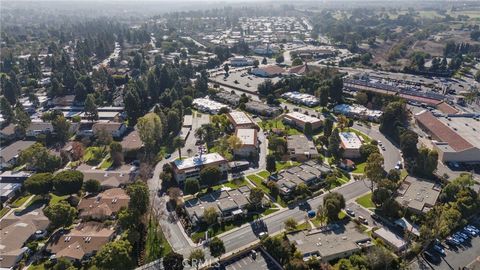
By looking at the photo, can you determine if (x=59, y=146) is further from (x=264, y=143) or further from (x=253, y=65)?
(x=253, y=65)

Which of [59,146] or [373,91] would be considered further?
[373,91]

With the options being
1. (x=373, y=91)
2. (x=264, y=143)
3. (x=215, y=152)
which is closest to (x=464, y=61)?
(x=373, y=91)

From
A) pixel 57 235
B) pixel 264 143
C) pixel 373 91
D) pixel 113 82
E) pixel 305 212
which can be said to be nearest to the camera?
pixel 57 235

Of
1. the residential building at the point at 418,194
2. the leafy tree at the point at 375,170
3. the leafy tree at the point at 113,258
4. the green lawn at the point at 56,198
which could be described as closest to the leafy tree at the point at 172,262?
the leafy tree at the point at 113,258

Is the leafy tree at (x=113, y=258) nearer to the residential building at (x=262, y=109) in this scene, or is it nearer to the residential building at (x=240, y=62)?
the residential building at (x=262, y=109)

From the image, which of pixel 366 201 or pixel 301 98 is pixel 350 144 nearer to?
pixel 366 201

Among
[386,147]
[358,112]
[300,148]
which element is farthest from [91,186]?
[358,112]
